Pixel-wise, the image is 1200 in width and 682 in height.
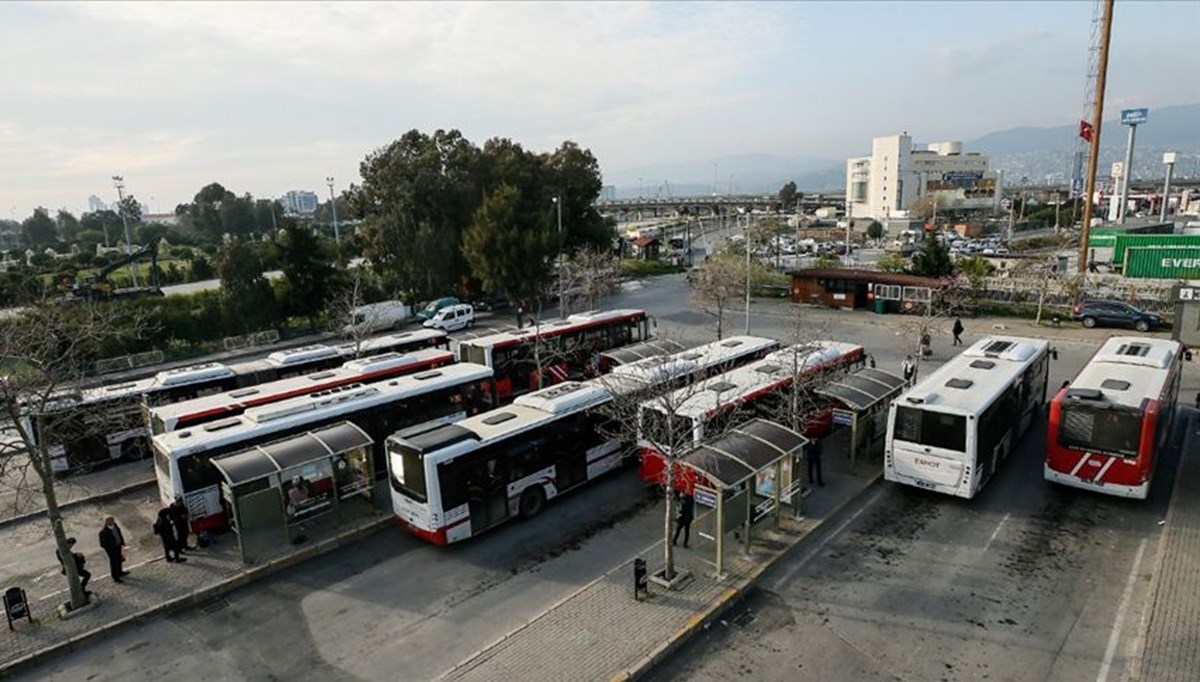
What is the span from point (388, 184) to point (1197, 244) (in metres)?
51.6

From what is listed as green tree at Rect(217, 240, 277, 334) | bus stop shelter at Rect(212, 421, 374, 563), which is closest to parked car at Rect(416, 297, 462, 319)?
green tree at Rect(217, 240, 277, 334)

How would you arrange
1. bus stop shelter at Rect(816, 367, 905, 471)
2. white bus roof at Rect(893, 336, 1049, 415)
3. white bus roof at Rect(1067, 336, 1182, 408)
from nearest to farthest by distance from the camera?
white bus roof at Rect(1067, 336, 1182, 408) < white bus roof at Rect(893, 336, 1049, 415) < bus stop shelter at Rect(816, 367, 905, 471)

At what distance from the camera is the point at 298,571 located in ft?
45.1

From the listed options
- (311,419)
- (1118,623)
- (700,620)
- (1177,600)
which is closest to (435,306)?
(311,419)

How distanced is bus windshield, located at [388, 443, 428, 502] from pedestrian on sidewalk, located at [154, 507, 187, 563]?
4.33m

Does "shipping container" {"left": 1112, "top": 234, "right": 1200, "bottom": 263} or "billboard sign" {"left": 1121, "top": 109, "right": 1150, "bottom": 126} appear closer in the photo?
"shipping container" {"left": 1112, "top": 234, "right": 1200, "bottom": 263}

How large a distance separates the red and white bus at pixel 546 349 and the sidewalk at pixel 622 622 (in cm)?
1107

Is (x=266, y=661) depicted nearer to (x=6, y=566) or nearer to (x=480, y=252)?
(x=6, y=566)

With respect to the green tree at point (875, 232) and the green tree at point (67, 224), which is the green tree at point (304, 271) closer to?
the green tree at point (875, 232)

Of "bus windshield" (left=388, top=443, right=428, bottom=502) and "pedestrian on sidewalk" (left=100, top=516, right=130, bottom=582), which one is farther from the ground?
"bus windshield" (left=388, top=443, right=428, bottom=502)

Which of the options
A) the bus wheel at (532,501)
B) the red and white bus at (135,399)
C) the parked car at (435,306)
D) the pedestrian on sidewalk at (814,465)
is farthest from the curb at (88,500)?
the parked car at (435,306)

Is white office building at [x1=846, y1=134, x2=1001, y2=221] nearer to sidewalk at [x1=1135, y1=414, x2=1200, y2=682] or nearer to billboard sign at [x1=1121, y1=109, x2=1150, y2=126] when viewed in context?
billboard sign at [x1=1121, y1=109, x2=1150, y2=126]

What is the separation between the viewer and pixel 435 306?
4275cm

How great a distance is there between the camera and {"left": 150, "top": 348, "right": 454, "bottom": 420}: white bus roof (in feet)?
57.1
